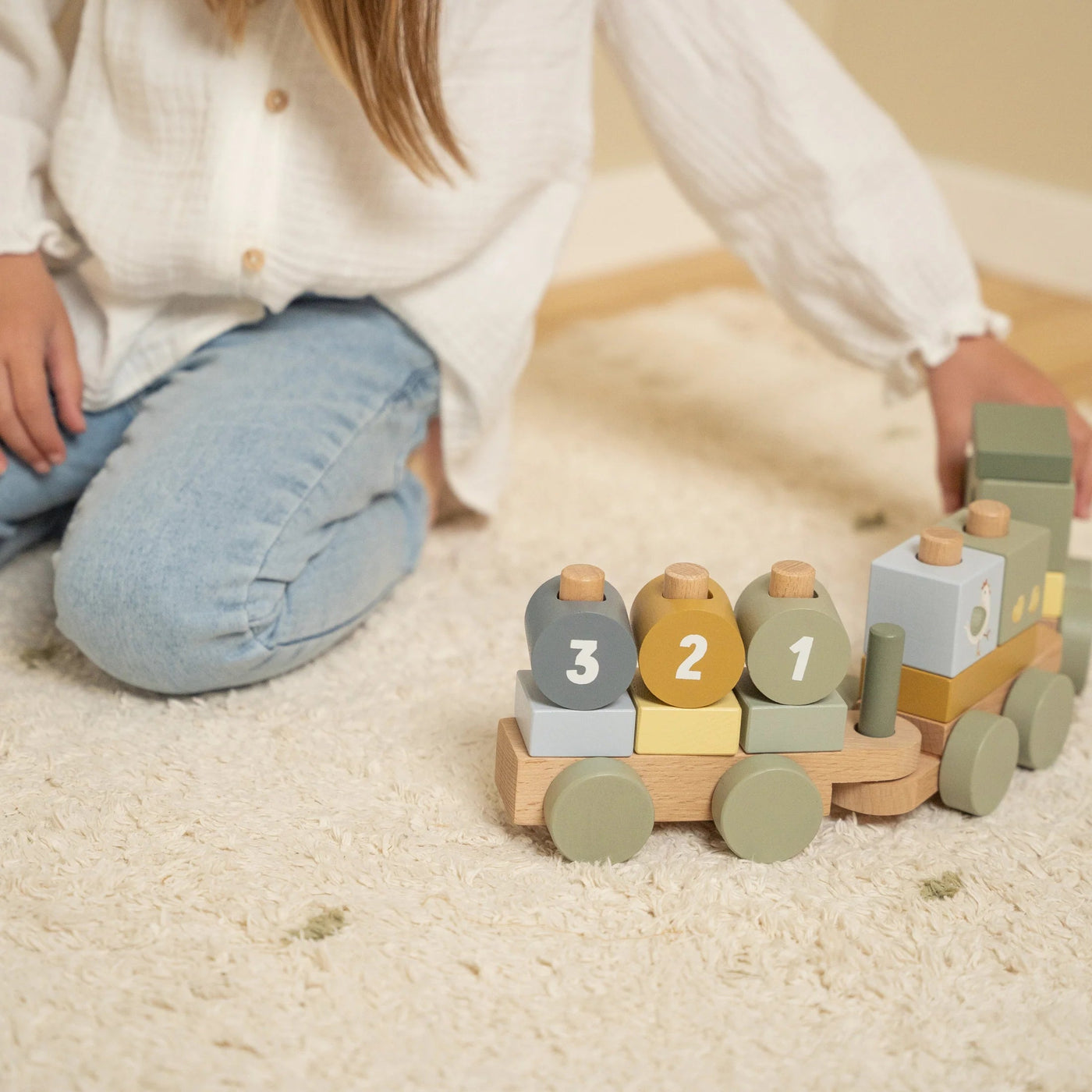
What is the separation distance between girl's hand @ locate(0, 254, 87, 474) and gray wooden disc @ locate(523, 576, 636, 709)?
43 cm

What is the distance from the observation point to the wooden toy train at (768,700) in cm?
62

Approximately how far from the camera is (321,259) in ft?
2.81

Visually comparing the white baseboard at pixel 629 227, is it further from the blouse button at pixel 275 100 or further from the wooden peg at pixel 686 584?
the wooden peg at pixel 686 584

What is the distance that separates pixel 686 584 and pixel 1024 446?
0.29 meters

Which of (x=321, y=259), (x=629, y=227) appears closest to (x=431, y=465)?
(x=321, y=259)

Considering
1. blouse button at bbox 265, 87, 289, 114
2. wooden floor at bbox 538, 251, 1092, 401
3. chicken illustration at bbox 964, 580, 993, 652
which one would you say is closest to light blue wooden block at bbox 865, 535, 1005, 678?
chicken illustration at bbox 964, 580, 993, 652

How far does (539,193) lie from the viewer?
0.95m

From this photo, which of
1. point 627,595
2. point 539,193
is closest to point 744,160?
point 539,193

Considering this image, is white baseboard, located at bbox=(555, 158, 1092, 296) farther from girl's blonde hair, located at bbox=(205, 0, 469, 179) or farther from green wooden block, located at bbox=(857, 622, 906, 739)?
green wooden block, located at bbox=(857, 622, 906, 739)

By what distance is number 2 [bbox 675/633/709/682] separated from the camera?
614 millimetres

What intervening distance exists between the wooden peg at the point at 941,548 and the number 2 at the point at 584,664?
19cm

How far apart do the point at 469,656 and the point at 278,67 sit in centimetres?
41

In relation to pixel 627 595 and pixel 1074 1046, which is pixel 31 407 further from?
pixel 1074 1046

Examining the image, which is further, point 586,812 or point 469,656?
point 469,656
